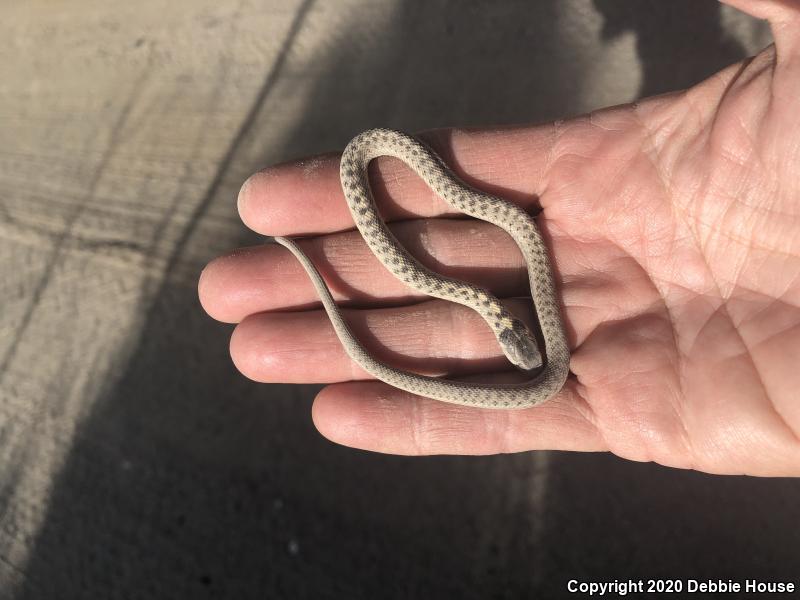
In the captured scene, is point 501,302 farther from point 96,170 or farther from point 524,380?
point 96,170

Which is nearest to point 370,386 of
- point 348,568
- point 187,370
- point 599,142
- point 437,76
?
point 348,568

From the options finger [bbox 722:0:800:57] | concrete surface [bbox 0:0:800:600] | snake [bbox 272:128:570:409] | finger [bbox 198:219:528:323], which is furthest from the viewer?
concrete surface [bbox 0:0:800:600]

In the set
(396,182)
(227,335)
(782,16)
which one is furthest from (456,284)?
(782,16)

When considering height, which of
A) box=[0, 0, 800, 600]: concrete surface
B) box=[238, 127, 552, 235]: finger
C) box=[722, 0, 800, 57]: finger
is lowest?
box=[0, 0, 800, 600]: concrete surface

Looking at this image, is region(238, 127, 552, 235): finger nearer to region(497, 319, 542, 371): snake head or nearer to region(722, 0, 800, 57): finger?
region(497, 319, 542, 371): snake head


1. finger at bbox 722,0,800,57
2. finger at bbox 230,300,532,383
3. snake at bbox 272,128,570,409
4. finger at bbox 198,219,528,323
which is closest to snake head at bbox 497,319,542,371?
snake at bbox 272,128,570,409

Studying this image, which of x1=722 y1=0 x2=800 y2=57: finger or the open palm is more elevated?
x1=722 y1=0 x2=800 y2=57: finger

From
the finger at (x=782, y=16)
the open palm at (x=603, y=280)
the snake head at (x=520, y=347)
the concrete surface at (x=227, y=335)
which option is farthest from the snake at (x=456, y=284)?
the finger at (x=782, y=16)

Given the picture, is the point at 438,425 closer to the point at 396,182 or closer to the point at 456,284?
the point at 456,284
